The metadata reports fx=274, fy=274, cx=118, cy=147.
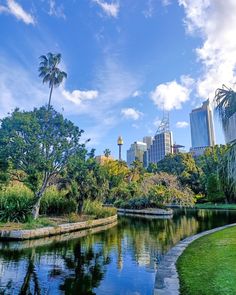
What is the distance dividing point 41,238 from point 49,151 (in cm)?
678

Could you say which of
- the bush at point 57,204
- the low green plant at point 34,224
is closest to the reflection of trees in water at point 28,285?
the low green plant at point 34,224

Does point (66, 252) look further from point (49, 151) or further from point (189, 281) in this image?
point (49, 151)

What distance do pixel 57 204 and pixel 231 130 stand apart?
49.7 ft

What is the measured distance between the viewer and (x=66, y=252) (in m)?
10.7

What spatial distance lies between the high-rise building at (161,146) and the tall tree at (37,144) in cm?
12277

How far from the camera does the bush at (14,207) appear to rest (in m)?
16.0

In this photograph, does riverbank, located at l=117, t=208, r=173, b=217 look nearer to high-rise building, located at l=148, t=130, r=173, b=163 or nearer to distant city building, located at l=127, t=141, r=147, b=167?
high-rise building, located at l=148, t=130, r=173, b=163

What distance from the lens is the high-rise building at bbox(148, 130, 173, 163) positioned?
141 metres

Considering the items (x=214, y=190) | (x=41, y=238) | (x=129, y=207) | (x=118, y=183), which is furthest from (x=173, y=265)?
(x=214, y=190)

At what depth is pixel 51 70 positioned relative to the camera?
75.3 feet

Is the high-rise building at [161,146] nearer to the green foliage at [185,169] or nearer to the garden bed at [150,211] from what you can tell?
the green foliage at [185,169]

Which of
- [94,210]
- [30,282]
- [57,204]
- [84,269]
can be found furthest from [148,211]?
[30,282]

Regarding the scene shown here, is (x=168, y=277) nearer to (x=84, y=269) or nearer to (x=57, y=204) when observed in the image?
(x=84, y=269)

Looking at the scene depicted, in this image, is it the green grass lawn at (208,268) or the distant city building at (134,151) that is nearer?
the green grass lawn at (208,268)
